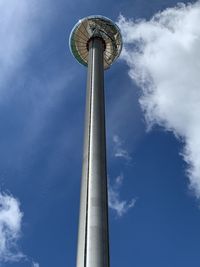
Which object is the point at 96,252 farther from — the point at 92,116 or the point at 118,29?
the point at 118,29

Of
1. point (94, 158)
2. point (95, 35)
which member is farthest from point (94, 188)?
point (95, 35)

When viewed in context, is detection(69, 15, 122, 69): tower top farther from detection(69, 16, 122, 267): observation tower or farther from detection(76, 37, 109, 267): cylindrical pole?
detection(76, 37, 109, 267): cylindrical pole

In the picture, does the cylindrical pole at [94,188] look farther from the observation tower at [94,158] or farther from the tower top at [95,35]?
the tower top at [95,35]

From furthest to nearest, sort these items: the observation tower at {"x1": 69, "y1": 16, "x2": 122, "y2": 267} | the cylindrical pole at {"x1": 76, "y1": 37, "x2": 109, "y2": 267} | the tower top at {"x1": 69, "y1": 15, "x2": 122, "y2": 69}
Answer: the tower top at {"x1": 69, "y1": 15, "x2": 122, "y2": 69}
the observation tower at {"x1": 69, "y1": 16, "x2": 122, "y2": 267}
the cylindrical pole at {"x1": 76, "y1": 37, "x2": 109, "y2": 267}

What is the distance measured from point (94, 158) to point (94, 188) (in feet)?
10.8

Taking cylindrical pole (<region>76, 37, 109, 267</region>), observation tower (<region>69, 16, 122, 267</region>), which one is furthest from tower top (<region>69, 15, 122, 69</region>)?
cylindrical pole (<region>76, 37, 109, 267</region>)

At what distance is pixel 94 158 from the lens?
34406 mm

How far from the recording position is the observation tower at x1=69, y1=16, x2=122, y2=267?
2823 centimetres

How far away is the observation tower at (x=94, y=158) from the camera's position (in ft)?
92.6

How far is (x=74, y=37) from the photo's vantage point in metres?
56.5

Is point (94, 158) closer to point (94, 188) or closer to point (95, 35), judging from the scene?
point (94, 188)

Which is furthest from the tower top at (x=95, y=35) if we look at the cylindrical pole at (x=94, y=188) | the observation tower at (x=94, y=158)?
the cylindrical pole at (x=94, y=188)

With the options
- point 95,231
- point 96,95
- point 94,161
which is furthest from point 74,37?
point 95,231

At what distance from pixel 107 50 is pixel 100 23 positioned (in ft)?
15.2
